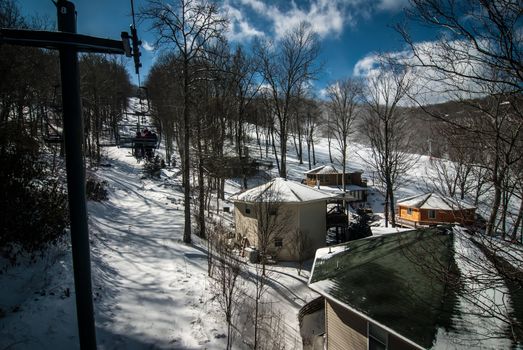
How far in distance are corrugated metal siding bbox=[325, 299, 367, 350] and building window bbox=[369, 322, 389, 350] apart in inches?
8.3

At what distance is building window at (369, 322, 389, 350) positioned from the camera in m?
7.28

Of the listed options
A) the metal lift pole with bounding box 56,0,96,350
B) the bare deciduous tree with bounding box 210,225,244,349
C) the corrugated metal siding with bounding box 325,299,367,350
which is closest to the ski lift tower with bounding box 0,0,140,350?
the metal lift pole with bounding box 56,0,96,350

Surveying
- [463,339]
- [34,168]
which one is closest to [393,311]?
[463,339]

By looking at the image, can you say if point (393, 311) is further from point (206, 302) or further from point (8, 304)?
point (8, 304)

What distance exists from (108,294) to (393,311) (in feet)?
24.6

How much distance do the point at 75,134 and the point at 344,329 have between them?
8744 mm

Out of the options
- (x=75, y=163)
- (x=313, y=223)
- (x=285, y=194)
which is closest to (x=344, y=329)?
(x=75, y=163)

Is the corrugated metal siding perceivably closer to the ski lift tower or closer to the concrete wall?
the ski lift tower

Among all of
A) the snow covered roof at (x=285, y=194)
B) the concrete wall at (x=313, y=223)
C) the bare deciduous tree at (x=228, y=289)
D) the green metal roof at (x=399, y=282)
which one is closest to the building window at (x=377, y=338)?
the green metal roof at (x=399, y=282)

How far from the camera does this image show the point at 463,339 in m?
5.68

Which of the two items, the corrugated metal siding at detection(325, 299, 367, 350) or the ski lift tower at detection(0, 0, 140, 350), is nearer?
the ski lift tower at detection(0, 0, 140, 350)

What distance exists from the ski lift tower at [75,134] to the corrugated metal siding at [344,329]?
23.3 ft

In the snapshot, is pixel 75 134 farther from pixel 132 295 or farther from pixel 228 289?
pixel 228 289

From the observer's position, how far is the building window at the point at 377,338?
23.9 feet
